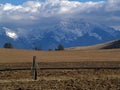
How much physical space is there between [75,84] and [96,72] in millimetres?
7863


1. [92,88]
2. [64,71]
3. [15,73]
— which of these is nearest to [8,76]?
[15,73]

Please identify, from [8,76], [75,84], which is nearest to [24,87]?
[75,84]

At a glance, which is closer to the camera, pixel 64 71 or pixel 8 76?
pixel 8 76

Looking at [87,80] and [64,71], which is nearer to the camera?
[87,80]

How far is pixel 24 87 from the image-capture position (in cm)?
2080

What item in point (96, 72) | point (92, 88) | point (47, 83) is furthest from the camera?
point (96, 72)

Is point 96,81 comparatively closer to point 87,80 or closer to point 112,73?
point 87,80

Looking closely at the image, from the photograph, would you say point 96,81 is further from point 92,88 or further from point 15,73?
point 15,73

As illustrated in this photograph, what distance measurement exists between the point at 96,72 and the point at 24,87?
9326mm

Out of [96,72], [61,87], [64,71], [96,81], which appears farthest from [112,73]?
[61,87]

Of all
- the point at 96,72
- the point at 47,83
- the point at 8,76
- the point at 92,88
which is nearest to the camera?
the point at 92,88

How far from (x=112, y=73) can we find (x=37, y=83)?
24.0ft

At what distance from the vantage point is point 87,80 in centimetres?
2306

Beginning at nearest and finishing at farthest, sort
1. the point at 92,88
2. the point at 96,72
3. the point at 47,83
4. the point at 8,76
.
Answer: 1. the point at 92,88
2. the point at 47,83
3. the point at 8,76
4. the point at 96,72
